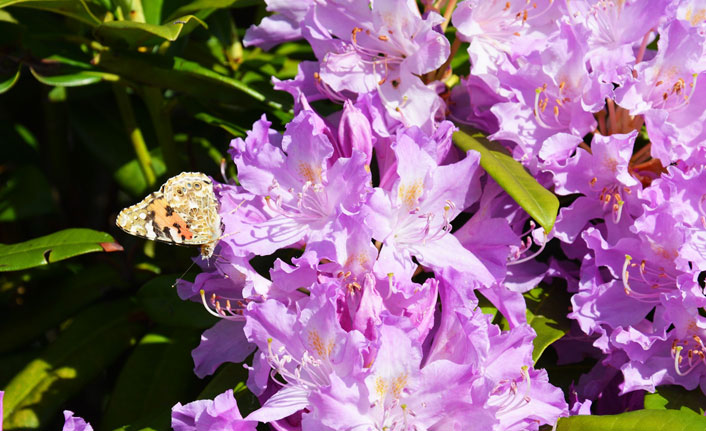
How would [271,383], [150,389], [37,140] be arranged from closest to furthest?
[271,383] → [150,389] → [37,140]

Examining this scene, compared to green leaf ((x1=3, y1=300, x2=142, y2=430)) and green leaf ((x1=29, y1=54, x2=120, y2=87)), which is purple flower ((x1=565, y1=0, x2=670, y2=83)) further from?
green leaf ((x1=3, y1=300, x2=142, y2=430))

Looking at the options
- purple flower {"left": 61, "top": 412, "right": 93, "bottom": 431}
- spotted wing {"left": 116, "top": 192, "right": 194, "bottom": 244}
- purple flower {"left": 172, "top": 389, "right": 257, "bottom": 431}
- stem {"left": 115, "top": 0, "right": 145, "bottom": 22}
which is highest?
stem {"left": 115, "top": 0, "right": 145, "bottom": 22}

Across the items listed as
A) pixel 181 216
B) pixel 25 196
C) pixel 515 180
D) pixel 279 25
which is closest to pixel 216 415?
pixel 181 216

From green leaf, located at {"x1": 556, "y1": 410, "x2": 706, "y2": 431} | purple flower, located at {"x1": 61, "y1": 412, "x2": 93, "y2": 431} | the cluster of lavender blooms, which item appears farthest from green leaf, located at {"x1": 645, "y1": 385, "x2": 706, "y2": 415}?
purple flower, located at {"x1": 61, "y1": 412, "x2": 93, "y2": 431}

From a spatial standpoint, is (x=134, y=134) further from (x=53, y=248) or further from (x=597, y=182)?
(x=597, y=182)

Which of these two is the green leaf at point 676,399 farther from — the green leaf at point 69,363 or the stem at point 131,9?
the stem at point 131,9

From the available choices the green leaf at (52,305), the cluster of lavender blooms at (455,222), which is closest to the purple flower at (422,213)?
the cluster of lavender blooms at (455,222)

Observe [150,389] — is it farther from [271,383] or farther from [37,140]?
[37,140]

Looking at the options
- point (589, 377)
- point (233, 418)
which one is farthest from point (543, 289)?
point (233, 418)
